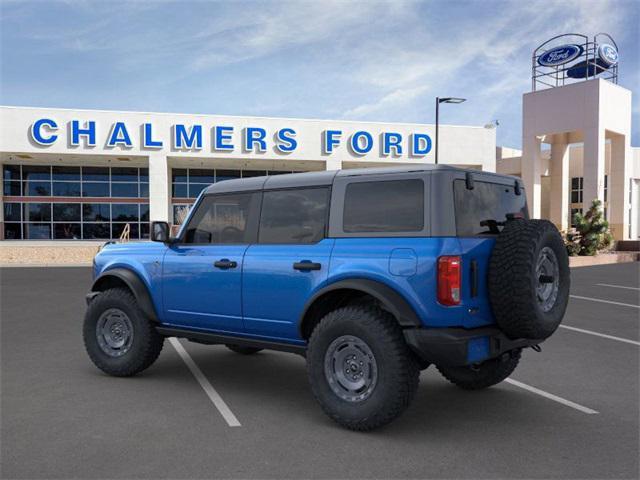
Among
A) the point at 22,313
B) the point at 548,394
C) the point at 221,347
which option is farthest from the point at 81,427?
the point at 22,313

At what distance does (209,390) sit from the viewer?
18.9ft

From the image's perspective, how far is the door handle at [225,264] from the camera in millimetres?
5359

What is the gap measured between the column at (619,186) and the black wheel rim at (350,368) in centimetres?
3343

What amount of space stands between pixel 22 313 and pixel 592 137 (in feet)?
101

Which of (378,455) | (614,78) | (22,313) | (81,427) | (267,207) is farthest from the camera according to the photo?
(614,78)

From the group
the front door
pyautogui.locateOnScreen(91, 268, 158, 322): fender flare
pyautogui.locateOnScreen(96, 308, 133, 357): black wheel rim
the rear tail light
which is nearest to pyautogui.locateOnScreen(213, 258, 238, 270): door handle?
the front door

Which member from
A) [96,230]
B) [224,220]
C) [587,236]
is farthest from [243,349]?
[96,230]

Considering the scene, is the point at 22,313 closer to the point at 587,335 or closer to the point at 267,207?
the point at 267,207

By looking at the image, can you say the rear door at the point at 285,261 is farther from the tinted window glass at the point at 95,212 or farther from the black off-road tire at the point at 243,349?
the tinted window glass at the point at 95,212

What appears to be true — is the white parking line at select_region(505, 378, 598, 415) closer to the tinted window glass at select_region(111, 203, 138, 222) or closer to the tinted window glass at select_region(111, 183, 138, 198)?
the tinted window glass at select_region(111, 203, 138, 222)

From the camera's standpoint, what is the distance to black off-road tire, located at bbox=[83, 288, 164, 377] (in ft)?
20.1

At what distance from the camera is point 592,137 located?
32.8 m

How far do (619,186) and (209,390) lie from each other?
115 feet

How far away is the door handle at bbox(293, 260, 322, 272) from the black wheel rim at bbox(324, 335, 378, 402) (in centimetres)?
61
